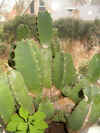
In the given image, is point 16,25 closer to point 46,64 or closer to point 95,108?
point 46,64

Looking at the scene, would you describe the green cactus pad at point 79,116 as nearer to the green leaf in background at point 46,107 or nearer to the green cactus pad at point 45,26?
the green leaf in background at point 46,107

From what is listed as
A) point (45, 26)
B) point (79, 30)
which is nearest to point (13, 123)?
point (45, 26)

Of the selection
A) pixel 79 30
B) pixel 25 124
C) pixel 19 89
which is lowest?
pixel 25 124

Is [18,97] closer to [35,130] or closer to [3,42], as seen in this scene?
[35,130]

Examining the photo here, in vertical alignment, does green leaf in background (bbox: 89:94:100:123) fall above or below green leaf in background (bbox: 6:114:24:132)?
above

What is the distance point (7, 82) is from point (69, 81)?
36 centimetres

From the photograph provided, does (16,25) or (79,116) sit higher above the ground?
(16,25)

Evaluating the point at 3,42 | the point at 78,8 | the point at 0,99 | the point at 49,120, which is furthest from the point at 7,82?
the point at 78,8

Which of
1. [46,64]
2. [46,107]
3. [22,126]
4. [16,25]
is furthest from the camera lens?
[16,25]

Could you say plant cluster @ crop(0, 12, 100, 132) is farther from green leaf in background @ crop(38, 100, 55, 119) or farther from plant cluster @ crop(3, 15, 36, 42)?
plant cluster @ crop(3, 15, 36, 42)

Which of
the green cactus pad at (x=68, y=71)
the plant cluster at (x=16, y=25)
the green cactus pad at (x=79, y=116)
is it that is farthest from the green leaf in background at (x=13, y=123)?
the plant cluster at (x=16, y=25)

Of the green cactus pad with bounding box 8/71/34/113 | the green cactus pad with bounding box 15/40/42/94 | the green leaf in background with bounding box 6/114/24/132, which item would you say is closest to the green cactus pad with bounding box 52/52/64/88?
the green cactus pad with bounding box 15/40/42/94

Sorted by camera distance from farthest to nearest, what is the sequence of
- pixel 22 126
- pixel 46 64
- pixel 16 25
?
1. pixel 16 25
2. pixel 46 64
3. pixel 22 126

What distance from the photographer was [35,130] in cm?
76
